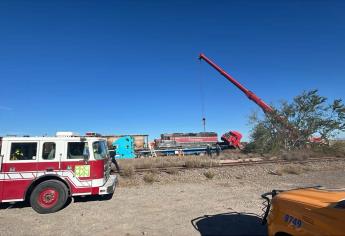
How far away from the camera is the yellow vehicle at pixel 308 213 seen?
3354 millimetres

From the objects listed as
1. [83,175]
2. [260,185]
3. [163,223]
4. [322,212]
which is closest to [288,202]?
[322,212]

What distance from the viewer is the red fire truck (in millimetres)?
A: 9297

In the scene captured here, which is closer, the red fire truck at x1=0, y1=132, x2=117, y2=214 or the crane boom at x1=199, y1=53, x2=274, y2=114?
the red fire truck at x1=0, y1=132, x2=117, y2=214

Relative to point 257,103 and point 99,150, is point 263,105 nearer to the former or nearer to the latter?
point 257,103

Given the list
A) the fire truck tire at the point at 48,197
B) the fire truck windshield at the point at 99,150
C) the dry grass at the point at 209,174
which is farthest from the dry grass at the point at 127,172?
the fire truck tire at the point at 48,197

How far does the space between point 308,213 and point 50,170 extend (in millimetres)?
7987

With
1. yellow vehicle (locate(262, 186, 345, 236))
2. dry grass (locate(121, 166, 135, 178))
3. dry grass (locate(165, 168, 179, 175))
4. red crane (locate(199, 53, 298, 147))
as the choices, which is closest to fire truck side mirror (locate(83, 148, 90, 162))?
dry grass (locate(121, 166, 135, 178))

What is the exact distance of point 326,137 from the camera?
32906 millimetres

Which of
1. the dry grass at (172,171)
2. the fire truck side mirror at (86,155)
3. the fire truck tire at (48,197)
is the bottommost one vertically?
the fire truck tire at (48,197)

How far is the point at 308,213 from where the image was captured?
3688 millimetres

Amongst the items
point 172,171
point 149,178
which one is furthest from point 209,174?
point 149,178

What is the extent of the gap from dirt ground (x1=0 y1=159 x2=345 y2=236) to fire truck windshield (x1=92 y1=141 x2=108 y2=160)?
5.18ft

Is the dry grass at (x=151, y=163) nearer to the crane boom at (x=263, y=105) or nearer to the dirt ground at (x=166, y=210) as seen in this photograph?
the dirt ground at (x=166, y=210)

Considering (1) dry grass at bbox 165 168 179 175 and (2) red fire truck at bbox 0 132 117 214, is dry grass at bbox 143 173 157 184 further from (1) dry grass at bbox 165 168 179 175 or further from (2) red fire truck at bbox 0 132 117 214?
(2) red fire truck at bbox 0 132 117 214
